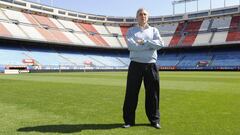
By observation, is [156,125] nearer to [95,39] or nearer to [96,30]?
[95,39]

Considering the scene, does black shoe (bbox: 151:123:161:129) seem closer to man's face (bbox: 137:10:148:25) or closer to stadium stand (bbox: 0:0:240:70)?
man's face (bbox: 137:10:148:25)

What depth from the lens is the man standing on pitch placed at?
233 inches

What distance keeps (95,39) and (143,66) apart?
2882 inches

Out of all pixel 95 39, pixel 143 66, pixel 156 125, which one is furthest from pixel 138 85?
pixel 95 39

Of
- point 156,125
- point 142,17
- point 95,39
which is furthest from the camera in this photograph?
point 95,39

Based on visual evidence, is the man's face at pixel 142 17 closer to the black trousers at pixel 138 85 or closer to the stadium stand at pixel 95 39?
the black trousers at pixel 138 85

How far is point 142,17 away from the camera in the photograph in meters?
5.94

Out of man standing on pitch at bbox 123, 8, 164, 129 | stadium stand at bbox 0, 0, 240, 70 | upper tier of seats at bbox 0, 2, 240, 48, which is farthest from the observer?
upper tier of seats at bbox 0, 2, 240, 48

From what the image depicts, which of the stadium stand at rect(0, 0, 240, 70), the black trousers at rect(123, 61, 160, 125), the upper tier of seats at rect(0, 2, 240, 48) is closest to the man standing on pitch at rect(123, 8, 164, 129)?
the black trousers at rect(123, 61, 160, 125)

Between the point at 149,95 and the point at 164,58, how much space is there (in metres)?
74.3

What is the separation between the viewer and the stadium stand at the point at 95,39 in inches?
2479

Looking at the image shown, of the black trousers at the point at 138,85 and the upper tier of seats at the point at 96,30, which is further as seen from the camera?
the upper tier of seats at the point at 96,30

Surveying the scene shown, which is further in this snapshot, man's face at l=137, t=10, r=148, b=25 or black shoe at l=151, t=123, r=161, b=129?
man's face at l=137, t=10, r=148, b=25

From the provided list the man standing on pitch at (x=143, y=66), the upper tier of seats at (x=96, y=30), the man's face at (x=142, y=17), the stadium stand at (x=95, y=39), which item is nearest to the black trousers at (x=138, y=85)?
the man standing on pitch at (x=143, y=66)
